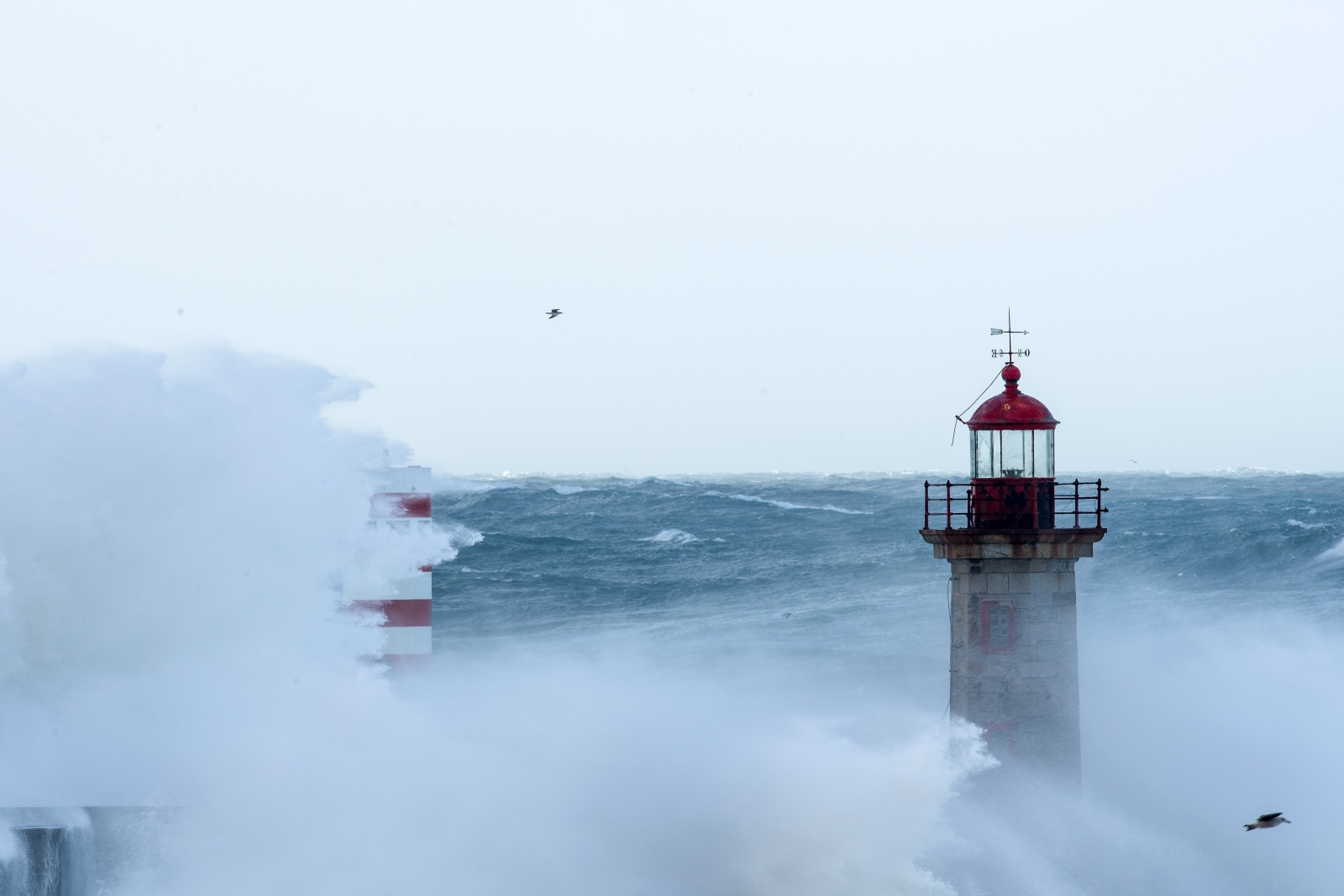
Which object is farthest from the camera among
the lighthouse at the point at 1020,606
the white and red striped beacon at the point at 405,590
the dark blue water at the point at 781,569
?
the dark blue water at the point at 781,569

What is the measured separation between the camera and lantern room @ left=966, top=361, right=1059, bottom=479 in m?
13.1

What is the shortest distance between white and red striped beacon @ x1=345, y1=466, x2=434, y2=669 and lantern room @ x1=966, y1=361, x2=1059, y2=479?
556cm

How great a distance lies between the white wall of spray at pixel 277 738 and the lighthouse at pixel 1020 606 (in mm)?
447

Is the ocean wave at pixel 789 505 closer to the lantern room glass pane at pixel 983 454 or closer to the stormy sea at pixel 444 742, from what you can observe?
the stormy sea at pixel 444 742

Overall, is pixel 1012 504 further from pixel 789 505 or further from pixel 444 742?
pixel 789 505

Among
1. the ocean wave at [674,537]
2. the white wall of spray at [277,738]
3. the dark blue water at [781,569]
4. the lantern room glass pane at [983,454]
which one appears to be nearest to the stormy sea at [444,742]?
the white wall of spray at [277,738]

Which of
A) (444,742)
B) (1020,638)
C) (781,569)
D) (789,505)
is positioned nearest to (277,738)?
(444,742)

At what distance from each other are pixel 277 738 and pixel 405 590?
9.53 feet

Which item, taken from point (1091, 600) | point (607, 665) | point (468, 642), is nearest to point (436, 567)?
point (468, 642)

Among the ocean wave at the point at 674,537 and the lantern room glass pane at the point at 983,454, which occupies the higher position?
the lantern room glass pane at the point at 983,454

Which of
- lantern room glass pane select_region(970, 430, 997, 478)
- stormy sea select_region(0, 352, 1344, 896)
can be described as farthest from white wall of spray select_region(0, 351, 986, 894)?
lantern room glass pane select_region(970, 430, 997, 478)

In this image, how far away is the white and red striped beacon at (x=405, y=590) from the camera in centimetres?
891

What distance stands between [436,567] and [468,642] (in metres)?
7.18

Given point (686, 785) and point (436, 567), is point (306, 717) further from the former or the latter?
point (436, 567)
